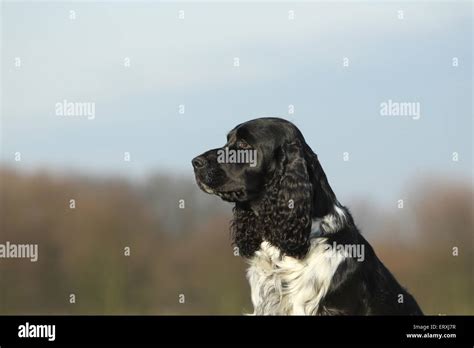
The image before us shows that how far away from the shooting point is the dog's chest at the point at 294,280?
625 centimetres

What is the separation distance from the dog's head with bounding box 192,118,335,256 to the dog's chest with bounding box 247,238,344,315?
19 cm

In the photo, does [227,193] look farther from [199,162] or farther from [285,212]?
[285,212]

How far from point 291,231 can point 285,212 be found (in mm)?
263

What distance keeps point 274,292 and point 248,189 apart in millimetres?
1110

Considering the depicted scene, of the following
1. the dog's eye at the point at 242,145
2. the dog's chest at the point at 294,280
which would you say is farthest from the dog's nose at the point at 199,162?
the dog's chest at the point at 294,280

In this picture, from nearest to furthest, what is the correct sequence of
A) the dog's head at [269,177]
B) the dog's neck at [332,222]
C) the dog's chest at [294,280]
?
1. the dog's chest at [294,280]
2. the dog's neck at [332,222]
3. the dog's head at [269,177]

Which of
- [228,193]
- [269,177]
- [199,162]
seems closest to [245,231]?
[228,193]

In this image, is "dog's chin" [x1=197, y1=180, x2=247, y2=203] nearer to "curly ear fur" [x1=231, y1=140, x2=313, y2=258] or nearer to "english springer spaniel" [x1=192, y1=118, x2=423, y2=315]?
"english springer spaniel" [x1=192, y1=118, x2=423, y2=315]

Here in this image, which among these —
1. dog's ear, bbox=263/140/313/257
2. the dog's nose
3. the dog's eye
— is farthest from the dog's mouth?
the dog's eye

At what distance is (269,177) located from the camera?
6.84 m

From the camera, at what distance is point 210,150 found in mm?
6934

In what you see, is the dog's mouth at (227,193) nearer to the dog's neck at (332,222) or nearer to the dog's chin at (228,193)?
the dog's chin at (228,193)
